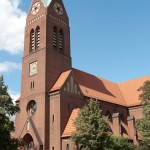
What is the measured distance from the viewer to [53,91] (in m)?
36.7

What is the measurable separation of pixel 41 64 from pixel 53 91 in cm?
435

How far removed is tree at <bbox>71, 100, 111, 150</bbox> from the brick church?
426cm

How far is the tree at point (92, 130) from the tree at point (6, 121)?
6097 millimetres

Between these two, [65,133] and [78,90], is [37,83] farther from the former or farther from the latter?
[65,133]

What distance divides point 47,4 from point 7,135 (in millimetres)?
22502

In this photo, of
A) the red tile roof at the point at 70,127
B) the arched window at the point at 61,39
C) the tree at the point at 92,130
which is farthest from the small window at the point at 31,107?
the tree at the point at 92,130

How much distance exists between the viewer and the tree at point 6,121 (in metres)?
25.4

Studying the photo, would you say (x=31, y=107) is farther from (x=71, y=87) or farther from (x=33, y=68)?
(x=71, y=87)

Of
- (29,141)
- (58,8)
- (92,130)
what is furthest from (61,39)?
(92,130)

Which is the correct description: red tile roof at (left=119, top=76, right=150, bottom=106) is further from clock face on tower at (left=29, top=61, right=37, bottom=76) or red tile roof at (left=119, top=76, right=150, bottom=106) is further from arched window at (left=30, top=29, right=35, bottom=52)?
arched window at (left=30, top=29, right=35, bottom=52)

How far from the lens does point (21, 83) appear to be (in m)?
40.8

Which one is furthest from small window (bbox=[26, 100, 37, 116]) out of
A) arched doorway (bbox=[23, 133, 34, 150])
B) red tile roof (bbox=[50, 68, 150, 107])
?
red tile roof (bbox=[50, 68, 150, 107])

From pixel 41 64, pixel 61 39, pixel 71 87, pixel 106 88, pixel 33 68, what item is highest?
pixel 61 39

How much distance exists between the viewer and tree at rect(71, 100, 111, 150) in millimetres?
Result: 28328
